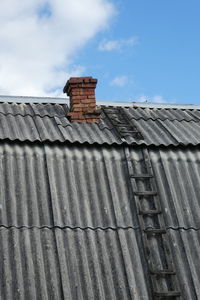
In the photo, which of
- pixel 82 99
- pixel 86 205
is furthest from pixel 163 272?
pixel 82 99

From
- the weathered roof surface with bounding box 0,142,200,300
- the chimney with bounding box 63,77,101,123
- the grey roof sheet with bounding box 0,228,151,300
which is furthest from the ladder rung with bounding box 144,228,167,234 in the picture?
the chimney with bounding box 63,77,101,123

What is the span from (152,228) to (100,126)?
215cm

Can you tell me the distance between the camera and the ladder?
6.50 m

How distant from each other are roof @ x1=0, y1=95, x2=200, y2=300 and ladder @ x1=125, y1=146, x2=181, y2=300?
63mm

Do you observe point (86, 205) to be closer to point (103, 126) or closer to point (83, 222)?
point (83, 222)

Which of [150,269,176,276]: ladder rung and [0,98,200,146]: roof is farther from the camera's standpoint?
[0,98,200,146]: roof

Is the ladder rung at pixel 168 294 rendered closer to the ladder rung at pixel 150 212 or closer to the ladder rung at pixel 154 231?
the ladder rung at pixel 154 231

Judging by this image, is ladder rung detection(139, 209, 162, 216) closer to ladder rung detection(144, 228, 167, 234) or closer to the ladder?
the ladder

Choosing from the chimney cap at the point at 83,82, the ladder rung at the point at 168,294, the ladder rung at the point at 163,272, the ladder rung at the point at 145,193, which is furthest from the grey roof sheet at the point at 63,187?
the chimney cap at the point at 83,82

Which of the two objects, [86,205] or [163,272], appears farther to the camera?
[86,205]

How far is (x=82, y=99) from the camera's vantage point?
29.7 ft

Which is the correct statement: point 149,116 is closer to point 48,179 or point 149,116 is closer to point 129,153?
point 129,153

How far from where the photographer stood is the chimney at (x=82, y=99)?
8.75m

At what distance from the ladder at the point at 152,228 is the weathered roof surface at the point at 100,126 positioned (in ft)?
1.39
